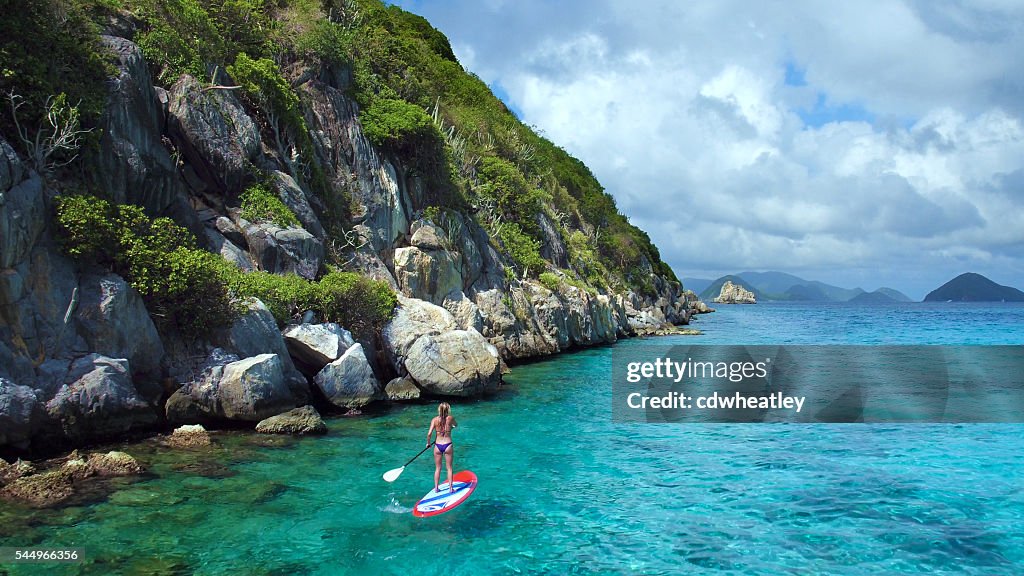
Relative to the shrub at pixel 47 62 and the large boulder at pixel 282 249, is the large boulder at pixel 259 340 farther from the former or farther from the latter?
the shrub at pixel 47 62

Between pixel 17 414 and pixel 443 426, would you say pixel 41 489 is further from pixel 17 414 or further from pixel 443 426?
pixel 443 426

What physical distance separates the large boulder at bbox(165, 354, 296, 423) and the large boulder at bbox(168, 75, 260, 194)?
975cm

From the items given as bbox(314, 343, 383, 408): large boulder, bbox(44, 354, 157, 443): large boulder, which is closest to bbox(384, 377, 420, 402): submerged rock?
bbox(314, 343, 383, 408): large boulder

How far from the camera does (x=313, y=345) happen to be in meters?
20.8

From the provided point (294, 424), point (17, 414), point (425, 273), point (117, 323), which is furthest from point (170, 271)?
point (425, 273)

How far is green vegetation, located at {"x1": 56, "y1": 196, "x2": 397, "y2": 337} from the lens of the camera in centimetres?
1628

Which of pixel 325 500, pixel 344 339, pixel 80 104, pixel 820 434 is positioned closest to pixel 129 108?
pixel 80 104

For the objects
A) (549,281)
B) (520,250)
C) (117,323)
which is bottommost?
(117,323)

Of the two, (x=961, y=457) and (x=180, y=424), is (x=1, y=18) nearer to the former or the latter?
(x=180, y=424)

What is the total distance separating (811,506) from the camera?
1308 cm

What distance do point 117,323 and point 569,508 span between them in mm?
12700

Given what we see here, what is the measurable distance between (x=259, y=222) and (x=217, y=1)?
13419 mm

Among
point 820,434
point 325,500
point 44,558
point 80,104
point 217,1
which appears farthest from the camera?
point 217,1

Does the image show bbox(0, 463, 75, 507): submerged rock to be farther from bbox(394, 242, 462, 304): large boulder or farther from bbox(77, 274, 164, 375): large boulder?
bbox(394, 242, 462, 304): large boulder
